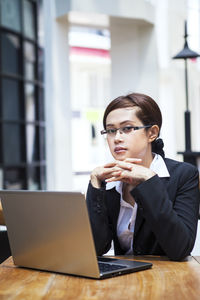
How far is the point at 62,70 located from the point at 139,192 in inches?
190

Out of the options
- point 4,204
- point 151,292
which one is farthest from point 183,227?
point 4,204

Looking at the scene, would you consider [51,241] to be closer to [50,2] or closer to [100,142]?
[50,2]

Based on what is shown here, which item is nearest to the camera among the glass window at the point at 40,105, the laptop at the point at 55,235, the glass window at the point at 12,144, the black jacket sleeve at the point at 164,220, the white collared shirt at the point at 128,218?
the laptop at the point at 55,235

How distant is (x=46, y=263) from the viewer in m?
1.55

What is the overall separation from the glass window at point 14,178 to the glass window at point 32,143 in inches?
11.9

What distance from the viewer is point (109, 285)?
4.50ft

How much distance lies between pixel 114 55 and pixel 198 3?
2.30 meters

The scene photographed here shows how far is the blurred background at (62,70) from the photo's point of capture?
20.4 ft

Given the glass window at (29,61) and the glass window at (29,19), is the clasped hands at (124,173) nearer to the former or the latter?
the glass window at (29,61)

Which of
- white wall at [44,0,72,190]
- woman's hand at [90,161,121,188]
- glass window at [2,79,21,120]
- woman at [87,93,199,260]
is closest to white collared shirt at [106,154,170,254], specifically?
woman at [87,93,199,260]

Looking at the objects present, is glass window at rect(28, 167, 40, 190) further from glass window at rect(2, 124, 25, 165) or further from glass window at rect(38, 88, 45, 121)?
glass window at rect(38, 88, 45, 121)

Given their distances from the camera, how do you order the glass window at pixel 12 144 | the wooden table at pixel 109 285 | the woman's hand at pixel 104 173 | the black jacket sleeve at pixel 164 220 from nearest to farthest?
the wooden table at pixel 109 285, the black jacket sleeve at pixel 164 220, the woman's hand at pixel 104 173, the glass window at pixel 12 144

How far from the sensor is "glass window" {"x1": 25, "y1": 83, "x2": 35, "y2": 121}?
8.23 m

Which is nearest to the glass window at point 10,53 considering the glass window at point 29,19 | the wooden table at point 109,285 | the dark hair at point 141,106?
the glass window at point 29,19
